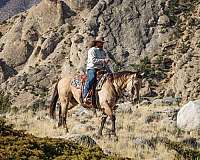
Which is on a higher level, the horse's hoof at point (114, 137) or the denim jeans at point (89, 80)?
the denim jeans at point (89, 80)

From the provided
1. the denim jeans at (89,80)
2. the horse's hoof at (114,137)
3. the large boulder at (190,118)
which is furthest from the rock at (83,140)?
the large boulder at (190,118)

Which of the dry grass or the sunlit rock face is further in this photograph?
the sunlit rock face

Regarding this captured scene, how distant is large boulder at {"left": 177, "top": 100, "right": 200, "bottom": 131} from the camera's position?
18922mm

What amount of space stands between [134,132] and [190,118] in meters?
2.67

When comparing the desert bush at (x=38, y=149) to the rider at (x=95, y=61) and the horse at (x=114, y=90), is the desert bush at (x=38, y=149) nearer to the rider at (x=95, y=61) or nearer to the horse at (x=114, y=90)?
the horse at (x=114, y=90)

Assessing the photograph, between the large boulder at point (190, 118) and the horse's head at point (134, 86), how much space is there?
328 centimetres

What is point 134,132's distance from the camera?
17.8m

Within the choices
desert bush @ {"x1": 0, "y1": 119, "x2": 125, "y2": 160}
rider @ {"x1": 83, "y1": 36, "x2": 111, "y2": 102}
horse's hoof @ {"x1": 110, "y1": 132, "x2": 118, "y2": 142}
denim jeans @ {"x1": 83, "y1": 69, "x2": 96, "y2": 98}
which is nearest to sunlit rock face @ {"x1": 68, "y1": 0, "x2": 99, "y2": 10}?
denim jeans @ {"x1": 83, "y1": 69, "x2": 96, "y2": 98}

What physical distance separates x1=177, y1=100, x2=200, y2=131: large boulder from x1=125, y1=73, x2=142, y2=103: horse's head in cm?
328

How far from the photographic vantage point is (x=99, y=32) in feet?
161

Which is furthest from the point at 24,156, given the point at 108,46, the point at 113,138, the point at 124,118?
the point at 108,46

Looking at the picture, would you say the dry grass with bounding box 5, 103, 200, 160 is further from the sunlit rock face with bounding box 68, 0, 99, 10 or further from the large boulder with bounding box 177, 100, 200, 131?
the sunlit rock face with bounding box 68, 0, 99, 10

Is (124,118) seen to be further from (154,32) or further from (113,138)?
(154,32)

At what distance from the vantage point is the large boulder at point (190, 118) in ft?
62.1
